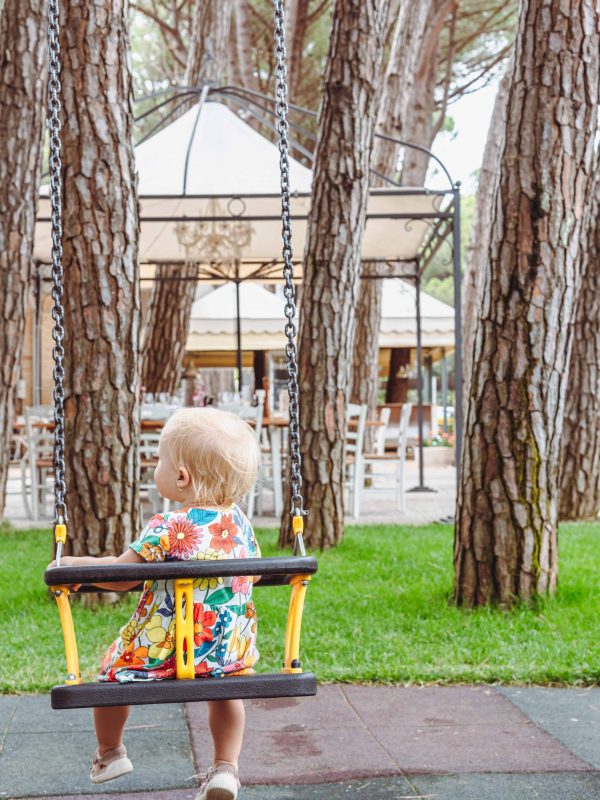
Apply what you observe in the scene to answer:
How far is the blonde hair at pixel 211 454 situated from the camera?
275cm

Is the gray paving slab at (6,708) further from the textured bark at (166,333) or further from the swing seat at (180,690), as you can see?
the textured bark at (166,333)

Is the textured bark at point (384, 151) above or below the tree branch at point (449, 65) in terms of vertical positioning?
below

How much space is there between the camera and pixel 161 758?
336cm

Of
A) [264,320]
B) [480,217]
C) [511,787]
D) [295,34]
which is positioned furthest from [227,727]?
[295,34]

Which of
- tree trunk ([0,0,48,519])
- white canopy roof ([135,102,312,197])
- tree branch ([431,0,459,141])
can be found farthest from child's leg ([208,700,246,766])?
tree branch ([431,0,459,141])

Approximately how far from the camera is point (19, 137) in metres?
7.73

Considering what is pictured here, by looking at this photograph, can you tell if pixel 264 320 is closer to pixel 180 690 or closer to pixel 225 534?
pixel 225 534

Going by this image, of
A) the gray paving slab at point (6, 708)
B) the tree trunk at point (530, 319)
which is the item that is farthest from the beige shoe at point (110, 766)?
the tree trunk at point (530, 319)

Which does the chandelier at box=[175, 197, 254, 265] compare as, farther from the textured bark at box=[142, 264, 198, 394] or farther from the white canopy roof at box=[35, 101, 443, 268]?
the textured bark at box=[142, 264, 198, 394]

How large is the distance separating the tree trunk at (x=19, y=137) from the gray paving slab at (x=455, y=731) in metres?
4.62

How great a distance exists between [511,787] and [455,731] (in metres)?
0.59

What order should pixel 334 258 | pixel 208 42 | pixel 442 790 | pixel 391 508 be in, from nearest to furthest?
pixel 442 790 → pixel 334 258 → pixel 391 508 → pixel 208 42

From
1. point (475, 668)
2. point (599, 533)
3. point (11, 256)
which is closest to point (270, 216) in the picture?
point (11, 256)

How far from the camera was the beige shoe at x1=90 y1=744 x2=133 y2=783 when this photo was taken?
2.83m
